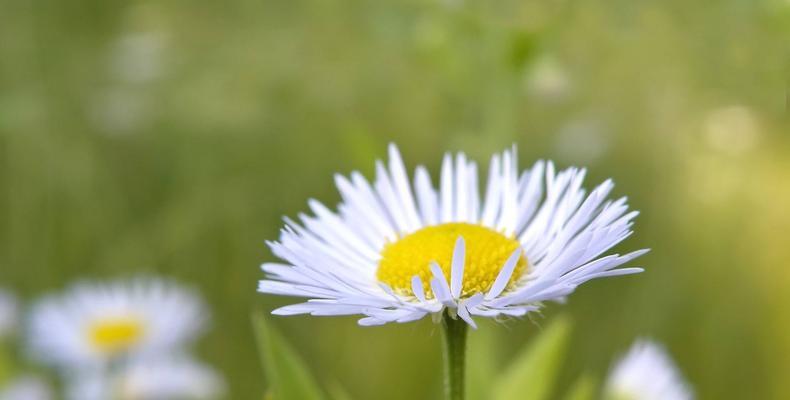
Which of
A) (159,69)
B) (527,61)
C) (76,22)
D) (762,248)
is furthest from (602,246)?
(76,22)

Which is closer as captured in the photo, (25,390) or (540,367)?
(540,367)

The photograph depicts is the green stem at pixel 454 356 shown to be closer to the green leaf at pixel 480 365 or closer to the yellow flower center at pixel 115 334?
the green leaf at pixel 480 365

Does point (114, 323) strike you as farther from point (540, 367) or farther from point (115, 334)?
point (540, 367)

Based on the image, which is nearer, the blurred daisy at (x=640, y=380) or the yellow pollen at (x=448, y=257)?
the yellow pollen at (x=448, y=257)

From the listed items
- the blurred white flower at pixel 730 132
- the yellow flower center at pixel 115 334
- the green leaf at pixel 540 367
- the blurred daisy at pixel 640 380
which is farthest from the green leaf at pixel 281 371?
the blurred white flower at pixel 730 132

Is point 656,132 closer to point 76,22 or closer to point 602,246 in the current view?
point 602,246

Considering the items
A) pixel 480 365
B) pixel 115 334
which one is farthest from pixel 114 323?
pixel 480 365
